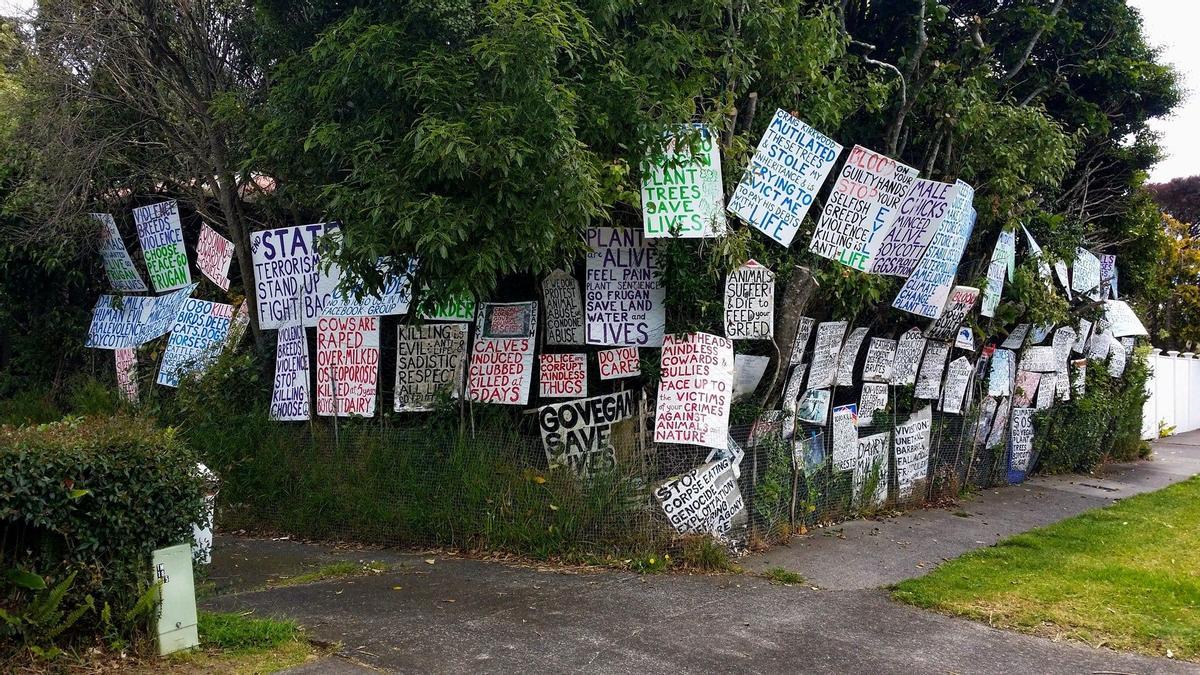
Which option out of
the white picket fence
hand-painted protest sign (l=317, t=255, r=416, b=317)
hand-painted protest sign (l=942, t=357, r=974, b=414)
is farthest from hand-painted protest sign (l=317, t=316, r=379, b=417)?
the white picket fence

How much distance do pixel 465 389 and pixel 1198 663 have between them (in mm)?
5961

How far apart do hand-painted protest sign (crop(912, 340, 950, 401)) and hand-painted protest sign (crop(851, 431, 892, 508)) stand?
2.79 ft

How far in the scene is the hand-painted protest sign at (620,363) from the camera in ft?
28.6

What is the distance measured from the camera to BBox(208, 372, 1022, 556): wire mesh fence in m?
8.27

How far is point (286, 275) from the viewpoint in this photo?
10320 millimetres

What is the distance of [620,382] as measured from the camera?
888cm

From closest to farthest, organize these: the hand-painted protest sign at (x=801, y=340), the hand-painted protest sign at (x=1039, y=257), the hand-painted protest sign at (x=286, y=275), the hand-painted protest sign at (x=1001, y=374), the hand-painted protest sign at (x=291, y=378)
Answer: the hand-painted protest sign at (x=801, y=340)
the hand-painted protest sign at (x=291, y=378)
the hand-painted protest sign at (x=286, y=275)
the hand-painted protest sign at (x=1039, y=257)
the hand-painted protest sign at (x=1001, y=374)

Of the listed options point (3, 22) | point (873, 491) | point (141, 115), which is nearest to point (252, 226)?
point (141, 115)

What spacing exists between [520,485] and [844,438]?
362cm

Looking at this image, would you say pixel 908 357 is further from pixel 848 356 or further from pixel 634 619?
pixel 634 619

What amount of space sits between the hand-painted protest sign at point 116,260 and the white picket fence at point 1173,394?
17402 mm

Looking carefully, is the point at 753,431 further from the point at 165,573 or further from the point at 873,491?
the point at 165,573

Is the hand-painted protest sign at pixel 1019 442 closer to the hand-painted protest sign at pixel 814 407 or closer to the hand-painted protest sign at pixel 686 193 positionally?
the hand-painted protest sign at pixel 814 407

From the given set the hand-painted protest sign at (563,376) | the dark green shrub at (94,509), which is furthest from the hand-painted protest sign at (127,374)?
the dark green shrub at (94,509)
